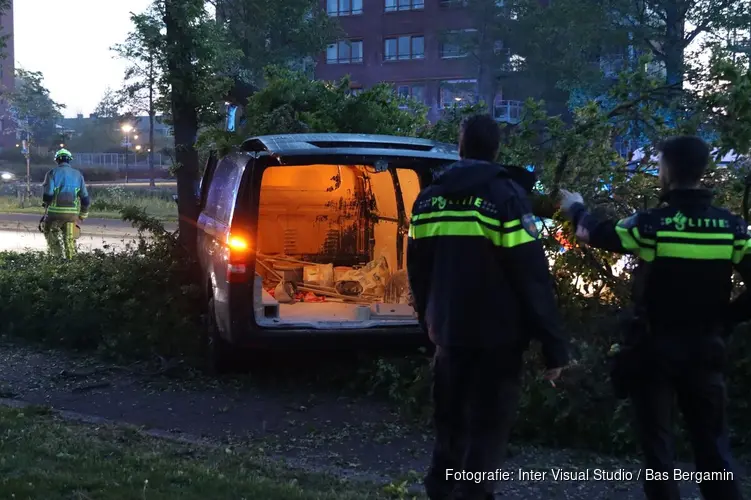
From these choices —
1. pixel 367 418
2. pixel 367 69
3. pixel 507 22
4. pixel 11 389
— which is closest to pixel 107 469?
pixel 367 418

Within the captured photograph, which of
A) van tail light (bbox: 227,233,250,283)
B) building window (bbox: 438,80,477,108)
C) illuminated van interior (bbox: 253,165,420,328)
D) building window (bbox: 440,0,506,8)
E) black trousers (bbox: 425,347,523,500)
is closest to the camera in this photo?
black trousers (bbox: 425,347,523,500)

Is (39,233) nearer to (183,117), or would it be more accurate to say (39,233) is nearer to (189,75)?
(183,117)

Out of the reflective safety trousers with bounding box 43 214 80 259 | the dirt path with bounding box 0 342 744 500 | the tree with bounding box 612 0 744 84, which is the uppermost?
the tree with bounding box 612 0 744 84

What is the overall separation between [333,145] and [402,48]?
167 ft

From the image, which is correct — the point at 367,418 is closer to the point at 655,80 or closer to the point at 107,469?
the point at 107,469

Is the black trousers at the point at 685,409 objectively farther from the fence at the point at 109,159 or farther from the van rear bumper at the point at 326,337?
the fence at the point at 109,159

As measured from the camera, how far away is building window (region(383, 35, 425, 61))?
55312 millimetres

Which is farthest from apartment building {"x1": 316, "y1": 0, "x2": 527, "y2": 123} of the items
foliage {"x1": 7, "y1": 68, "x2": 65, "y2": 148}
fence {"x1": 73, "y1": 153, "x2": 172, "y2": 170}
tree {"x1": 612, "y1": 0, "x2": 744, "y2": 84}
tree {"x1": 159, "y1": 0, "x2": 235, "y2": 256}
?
tree {"x1": 159, "y1": 0, "x2": 235, "y2": 256}

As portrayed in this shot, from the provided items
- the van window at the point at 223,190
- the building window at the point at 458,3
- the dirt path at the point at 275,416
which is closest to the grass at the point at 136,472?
the dirt path at the point at 275,416

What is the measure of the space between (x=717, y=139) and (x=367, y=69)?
5202 cm

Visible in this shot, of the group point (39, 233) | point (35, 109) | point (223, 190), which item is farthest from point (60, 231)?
point (35, 109)

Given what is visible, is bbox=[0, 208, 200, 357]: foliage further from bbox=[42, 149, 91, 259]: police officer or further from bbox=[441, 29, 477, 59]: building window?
bbox=[441, 29, 477, 59]: building window

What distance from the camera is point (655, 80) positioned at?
642 centimetres

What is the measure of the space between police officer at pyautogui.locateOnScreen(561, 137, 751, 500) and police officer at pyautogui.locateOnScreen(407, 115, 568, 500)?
401 millimetres
